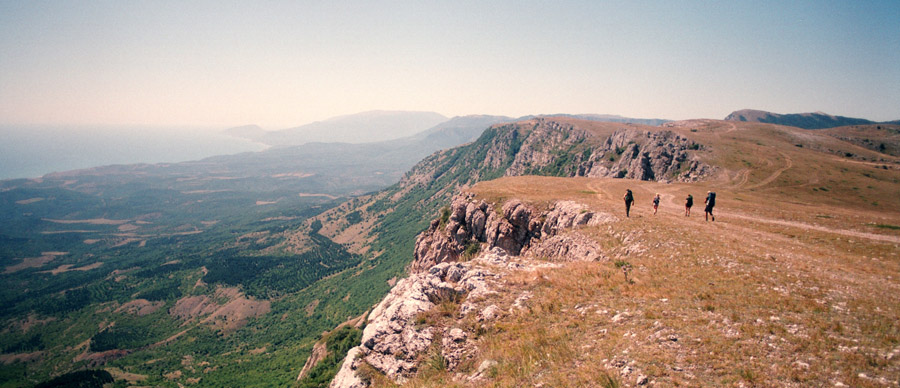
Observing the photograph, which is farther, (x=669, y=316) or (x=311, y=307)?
(x=311, y=307)

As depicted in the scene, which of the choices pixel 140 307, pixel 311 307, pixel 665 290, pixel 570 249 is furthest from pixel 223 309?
pixel 665 290

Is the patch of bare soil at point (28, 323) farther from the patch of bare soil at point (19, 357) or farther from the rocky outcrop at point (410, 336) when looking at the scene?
the rocky outcrop at point (410, 336)

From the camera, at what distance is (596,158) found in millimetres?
135250

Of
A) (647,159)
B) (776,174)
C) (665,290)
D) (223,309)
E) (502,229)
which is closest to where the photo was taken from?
(665,290)

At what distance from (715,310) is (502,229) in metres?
32.4

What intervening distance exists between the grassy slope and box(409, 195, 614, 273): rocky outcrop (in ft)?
15.8

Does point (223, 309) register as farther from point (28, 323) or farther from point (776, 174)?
point (776, 174)

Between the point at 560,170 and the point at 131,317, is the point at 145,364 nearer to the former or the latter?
the point at 131,317

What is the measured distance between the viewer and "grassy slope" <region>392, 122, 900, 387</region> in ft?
28.4

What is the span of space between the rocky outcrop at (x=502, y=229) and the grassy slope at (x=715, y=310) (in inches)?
190

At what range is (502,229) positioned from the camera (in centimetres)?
4444

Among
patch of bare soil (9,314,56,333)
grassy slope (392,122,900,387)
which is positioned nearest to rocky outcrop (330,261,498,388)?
grassy slope (392,122,900,387)

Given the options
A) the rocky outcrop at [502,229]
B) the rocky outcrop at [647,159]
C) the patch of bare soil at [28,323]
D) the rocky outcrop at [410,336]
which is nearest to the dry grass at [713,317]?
the rocky outcrop at [410,336]

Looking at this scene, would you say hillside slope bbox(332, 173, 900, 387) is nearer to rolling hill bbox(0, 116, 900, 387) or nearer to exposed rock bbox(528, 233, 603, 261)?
rolling hill bbox(0, 116, 900, 387)
